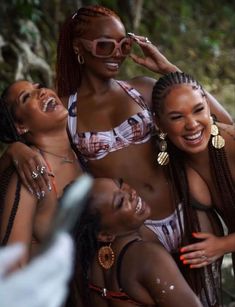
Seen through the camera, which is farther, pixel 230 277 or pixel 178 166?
pixel 230 277

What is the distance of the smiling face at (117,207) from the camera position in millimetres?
2770

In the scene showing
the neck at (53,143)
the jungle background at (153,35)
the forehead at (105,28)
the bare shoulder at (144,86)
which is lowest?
the jungle background at (153,35)

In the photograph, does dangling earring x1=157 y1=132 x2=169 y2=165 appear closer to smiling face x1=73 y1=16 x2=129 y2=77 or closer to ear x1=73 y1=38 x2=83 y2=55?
smiling face x1=73 y1=16 x2=129 y2=77

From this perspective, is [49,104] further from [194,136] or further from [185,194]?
[185,194]

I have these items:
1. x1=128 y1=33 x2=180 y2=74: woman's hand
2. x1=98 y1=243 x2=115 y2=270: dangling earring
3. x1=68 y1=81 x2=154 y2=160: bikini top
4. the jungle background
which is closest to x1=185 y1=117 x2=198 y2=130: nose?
x1=68 y1=81 x2=154 y2=160: bikini top

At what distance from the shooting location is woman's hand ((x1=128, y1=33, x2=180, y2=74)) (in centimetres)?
340

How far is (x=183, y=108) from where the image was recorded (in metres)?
2.92

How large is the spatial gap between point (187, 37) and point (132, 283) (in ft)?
26.6

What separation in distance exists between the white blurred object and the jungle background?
16.5 ft

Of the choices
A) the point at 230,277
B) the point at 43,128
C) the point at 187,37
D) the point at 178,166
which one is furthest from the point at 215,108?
the point at 187,37

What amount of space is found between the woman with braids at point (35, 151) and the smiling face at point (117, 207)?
20 centimetres

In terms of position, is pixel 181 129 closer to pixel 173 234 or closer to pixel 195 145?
pixel 195 145

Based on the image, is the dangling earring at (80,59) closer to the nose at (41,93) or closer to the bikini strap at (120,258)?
the nose at (41,93)

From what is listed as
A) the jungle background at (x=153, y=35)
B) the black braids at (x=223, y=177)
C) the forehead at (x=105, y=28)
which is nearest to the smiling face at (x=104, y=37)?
the forehead at (x=105, y=28)
